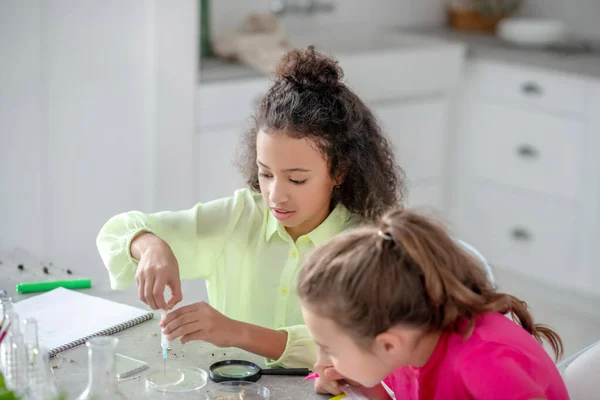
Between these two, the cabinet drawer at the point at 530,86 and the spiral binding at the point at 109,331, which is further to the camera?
the cabinet drawer at the point at 530,86

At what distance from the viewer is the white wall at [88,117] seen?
2.94 meters

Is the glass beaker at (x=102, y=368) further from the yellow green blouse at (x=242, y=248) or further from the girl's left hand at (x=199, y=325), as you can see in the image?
the yellow green blouse at (x=242, y=248)

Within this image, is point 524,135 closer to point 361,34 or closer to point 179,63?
point 361,34

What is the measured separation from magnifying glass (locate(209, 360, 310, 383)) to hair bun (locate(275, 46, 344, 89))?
567 millimetres

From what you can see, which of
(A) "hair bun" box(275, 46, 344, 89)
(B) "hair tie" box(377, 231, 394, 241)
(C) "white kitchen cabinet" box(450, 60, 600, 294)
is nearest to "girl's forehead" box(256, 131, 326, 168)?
(A) "hair bun" box(275, 46, 344, 89)

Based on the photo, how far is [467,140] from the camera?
4168mm

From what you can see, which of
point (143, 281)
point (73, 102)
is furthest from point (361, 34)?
point (143, 281)

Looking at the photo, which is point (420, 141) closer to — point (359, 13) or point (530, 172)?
point (530, 172)

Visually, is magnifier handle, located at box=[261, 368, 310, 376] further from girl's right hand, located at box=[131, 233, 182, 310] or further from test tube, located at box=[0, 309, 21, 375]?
test tube, located at box=[0, 309, 21, 375]

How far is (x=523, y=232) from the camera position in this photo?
13.2 ft

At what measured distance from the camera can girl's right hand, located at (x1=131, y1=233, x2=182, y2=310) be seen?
1.54m

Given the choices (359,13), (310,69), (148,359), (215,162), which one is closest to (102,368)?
(148,359)

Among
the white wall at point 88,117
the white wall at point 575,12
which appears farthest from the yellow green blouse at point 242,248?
the white wall at point 575,12

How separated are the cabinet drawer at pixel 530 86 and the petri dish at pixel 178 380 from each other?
2652mm
